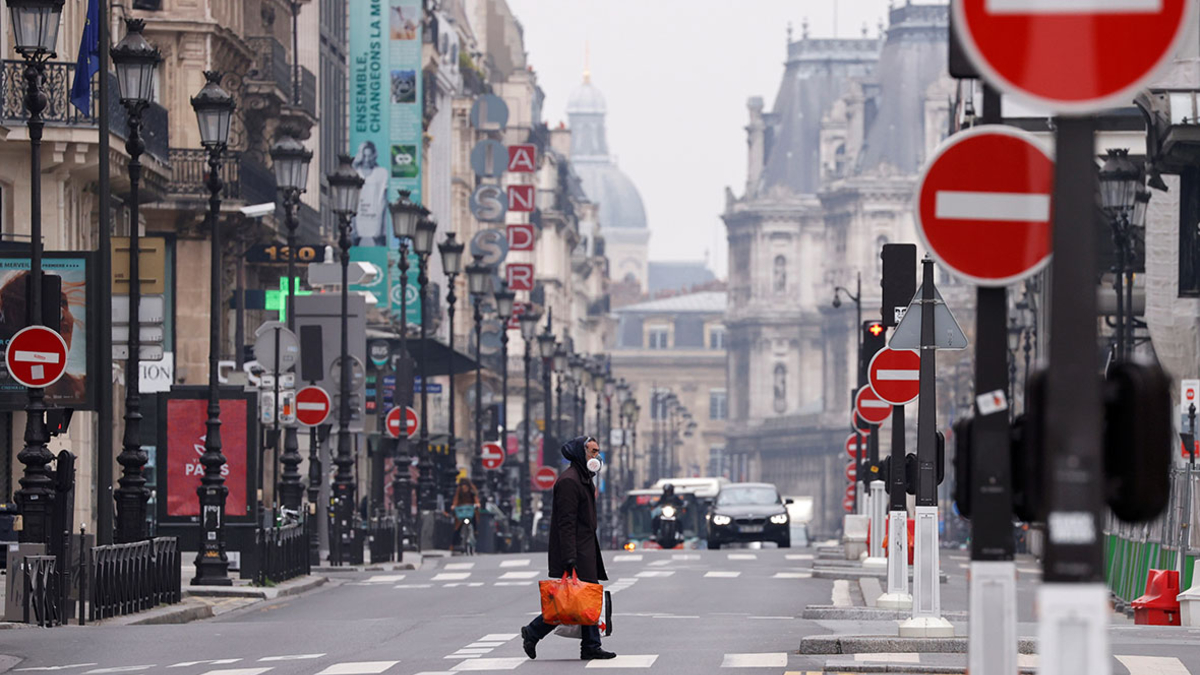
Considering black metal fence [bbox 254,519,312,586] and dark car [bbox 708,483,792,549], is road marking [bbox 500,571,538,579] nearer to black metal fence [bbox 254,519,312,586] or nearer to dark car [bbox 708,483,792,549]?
black metal fence [bbox 254,519,312,586]

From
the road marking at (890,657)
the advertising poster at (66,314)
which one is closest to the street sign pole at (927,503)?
the road marking at (890,657)

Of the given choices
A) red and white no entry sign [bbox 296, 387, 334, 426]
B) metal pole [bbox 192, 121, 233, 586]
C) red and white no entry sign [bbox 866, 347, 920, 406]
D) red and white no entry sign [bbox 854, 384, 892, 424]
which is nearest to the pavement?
metal pole [bbox 192, 121, 233, 586]

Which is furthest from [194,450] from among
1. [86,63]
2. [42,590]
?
[42,590]

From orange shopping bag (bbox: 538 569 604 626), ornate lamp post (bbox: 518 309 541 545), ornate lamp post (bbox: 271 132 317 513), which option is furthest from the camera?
ornate lamp post (bbox: 518 309 541 545)

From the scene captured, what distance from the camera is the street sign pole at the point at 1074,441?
651cm

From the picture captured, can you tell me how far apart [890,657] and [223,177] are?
33.5 m

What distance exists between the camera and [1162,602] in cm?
2403

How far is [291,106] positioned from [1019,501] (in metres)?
48.0

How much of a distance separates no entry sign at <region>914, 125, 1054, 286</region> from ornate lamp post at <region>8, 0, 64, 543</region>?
1478 centimetres

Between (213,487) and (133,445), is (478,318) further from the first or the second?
(133,445)

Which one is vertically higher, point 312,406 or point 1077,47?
point 1077,47

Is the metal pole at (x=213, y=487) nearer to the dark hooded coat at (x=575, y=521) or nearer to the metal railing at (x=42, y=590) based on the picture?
the metal railing at (x=42, y=590)

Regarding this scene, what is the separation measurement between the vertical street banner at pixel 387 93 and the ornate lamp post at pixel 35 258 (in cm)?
4574

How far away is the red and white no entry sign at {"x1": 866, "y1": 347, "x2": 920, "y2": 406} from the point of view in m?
20.8
